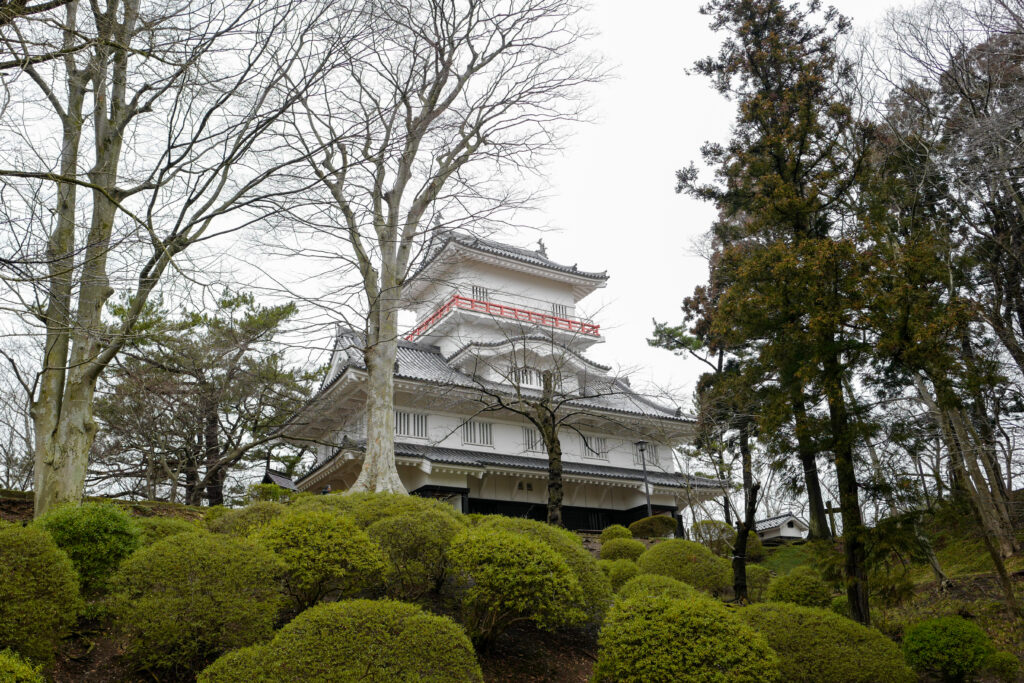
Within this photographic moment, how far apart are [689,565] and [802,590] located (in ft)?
6.77

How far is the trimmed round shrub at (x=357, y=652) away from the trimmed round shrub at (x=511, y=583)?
4.32 feet

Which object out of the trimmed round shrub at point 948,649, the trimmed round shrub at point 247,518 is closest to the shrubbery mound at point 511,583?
the trimmed round shrub at point 247,518

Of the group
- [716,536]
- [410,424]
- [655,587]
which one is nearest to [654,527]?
[716,536]

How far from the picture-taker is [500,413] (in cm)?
2462

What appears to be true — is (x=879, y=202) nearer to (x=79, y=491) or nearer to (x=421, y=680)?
(x=421, y=680)

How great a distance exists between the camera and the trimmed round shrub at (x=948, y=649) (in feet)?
31.3

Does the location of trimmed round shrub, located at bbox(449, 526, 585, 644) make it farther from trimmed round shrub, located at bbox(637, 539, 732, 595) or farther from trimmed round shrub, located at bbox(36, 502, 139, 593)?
trimmed round shrub, located at bbox(637, 539, 732, 595)

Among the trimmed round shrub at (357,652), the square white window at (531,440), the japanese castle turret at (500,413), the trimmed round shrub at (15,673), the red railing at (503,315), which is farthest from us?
the red railing at (503,315)

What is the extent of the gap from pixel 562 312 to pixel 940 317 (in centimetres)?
2080

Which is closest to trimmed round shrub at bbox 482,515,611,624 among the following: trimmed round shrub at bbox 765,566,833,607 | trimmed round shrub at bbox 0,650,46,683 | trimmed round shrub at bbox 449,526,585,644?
trimmed round shrub at bbox 449,526,585,644

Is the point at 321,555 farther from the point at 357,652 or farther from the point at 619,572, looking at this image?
the point at 619,572

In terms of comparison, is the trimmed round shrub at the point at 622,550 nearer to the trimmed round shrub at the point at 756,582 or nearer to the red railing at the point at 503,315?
the trimmed round shrub at the point at 756,582

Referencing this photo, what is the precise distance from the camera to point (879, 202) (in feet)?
40.7

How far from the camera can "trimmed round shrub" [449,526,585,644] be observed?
805 cm
